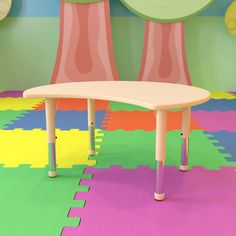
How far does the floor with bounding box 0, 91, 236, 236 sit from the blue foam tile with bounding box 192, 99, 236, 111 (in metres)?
0.45

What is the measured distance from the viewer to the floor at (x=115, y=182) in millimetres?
1400

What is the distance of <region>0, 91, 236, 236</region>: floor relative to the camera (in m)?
1.40

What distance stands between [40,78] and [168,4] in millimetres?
1873

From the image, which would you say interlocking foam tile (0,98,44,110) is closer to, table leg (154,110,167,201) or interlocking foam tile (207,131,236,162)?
interlocking foam tile (207,131,236,162)

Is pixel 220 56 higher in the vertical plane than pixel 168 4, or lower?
lower

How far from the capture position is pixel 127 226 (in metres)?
1.38

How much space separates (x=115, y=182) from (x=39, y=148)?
29.2 inches

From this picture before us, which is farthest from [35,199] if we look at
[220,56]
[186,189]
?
[220,56]

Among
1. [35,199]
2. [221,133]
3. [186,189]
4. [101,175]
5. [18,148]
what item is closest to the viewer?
[35,199]

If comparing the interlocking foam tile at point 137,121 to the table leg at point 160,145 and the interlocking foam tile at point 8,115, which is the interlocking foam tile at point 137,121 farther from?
the table leg at point 160,145

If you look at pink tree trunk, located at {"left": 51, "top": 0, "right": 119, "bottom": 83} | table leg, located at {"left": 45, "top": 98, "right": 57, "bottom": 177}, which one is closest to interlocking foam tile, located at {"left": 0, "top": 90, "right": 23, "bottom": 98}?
pink tree trunk, located at {"left": 51, "top": 0, "right": 119, "bottom": 83}

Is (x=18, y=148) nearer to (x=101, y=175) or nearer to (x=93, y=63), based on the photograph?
(x=101, y=175)

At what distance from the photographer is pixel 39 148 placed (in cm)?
232

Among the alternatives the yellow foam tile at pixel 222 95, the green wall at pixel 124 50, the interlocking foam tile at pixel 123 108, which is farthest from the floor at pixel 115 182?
the green wall at pixel 124 50
